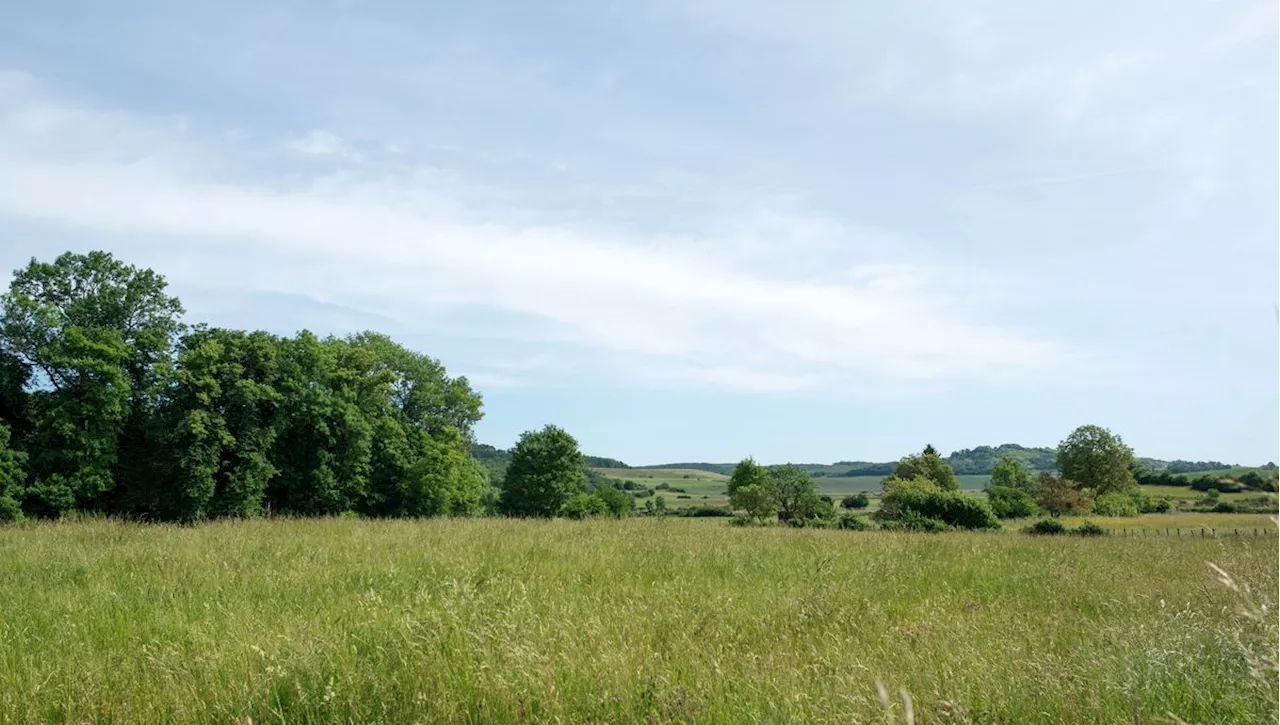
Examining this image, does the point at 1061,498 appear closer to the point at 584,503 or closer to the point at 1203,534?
the point at 584,503

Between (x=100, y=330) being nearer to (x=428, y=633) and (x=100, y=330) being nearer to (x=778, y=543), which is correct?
(x=778, y=543)

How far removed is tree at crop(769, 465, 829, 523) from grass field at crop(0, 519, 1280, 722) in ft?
223

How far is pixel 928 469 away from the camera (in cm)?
8844

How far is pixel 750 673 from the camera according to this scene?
4.61 metres

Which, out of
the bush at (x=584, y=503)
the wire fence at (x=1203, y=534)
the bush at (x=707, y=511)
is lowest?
the bush at (x=707, y=511)

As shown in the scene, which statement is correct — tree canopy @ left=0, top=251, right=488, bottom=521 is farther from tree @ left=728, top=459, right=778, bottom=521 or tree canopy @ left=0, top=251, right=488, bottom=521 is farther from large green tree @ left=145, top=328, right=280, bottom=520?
tree @ left=728, top=459, right=778, bottom=521

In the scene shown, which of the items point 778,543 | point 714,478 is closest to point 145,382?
point 778,543

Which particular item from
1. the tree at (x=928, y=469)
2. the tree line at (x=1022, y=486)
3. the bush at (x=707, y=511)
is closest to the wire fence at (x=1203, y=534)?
the tree line at (x=1022, y=486)

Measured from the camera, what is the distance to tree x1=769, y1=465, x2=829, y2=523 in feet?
254

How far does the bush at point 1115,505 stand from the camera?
73.8 metres

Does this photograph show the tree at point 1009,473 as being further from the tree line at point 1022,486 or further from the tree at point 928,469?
the tree at point 928,469

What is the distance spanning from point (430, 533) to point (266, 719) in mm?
9642

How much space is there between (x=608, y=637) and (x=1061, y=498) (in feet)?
275

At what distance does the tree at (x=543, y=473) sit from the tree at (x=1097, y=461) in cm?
5848
